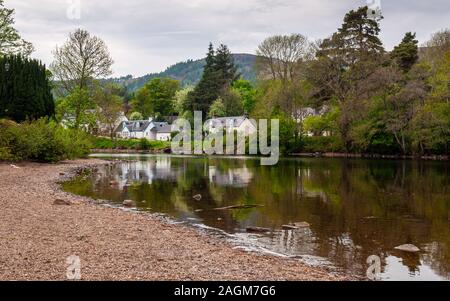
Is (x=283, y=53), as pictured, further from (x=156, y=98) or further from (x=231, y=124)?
(x=156, y=98)

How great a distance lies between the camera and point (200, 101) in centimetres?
9744

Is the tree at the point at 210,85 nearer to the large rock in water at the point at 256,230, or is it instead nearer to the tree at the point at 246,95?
the tree at the point at 246,95

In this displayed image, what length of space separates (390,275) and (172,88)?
122 meters

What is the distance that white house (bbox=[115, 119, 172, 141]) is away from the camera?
358 feet

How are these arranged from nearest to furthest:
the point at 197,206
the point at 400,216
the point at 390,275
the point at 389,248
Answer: the point at 390,275, the point at 389,248, the point at 400,216, the point at 197,206

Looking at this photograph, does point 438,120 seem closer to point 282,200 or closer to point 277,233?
point 282,200

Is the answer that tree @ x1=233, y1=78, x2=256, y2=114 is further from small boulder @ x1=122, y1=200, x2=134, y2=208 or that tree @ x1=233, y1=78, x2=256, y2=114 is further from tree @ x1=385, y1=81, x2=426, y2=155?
small boulder @ x1=122, y1=200, x2=134, y2=208

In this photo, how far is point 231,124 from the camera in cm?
8794

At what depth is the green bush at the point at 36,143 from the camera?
33.6 meters

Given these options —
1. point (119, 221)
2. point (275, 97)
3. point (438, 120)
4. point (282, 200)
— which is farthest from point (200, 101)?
point (119, 221)

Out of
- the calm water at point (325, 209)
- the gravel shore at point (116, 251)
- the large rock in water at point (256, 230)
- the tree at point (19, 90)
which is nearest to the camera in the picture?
the gravel shore at point (116, 251)

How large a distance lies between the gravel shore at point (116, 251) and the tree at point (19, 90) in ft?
98.8

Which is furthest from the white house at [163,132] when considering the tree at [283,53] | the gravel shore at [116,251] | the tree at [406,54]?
the gravel shore at [116,251]

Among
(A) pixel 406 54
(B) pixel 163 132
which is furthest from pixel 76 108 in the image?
(B) pixel 163 132
